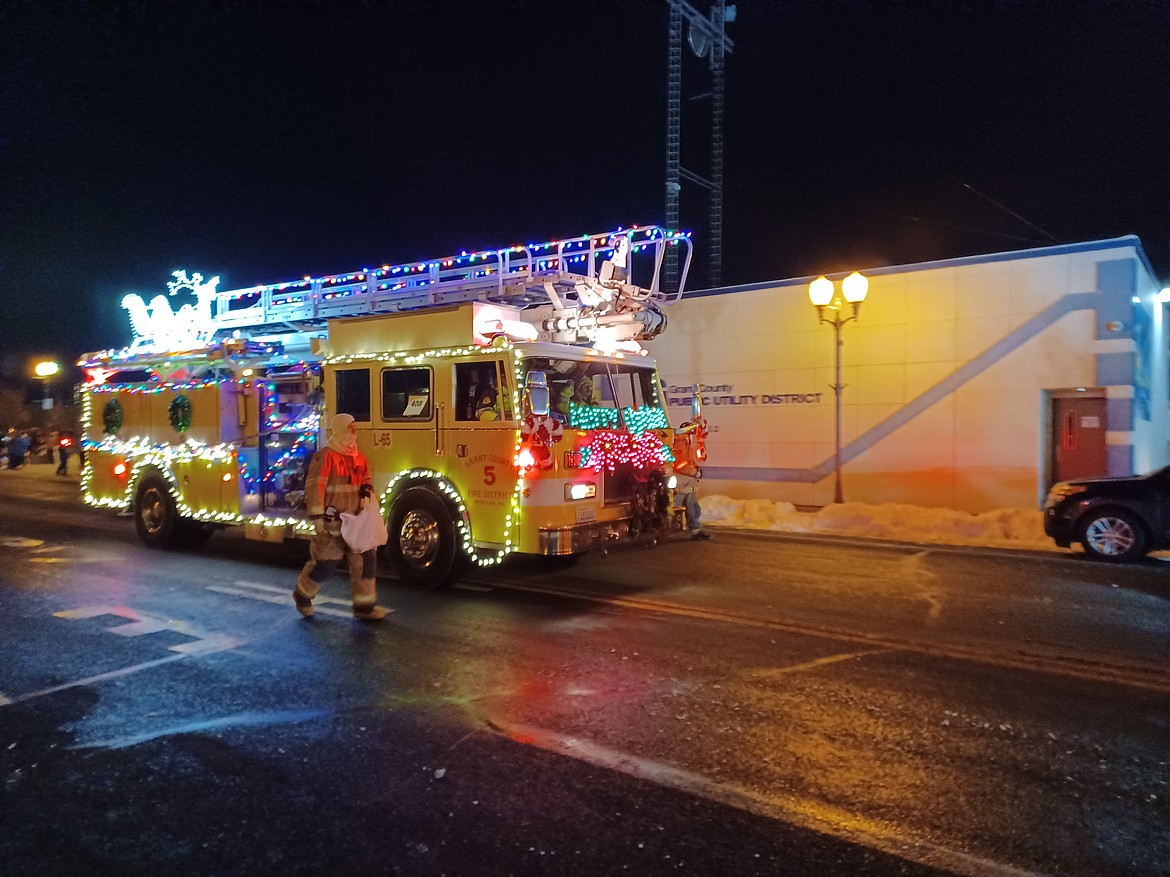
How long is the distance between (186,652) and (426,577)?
2.51 metres

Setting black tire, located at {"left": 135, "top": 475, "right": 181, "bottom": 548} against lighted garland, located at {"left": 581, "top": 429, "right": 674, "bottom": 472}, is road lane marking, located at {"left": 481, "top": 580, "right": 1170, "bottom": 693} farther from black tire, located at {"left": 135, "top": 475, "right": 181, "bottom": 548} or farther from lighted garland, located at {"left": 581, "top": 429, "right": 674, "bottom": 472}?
black tire, located at {"left": 135, "top": 475, "right": 181, "bottom": 548}

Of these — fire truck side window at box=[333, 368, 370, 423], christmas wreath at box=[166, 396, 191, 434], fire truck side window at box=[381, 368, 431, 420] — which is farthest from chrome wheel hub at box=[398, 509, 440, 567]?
christmas wreath at box=[166, 396, 191, 434]

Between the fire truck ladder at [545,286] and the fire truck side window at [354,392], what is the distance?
34.3 inches

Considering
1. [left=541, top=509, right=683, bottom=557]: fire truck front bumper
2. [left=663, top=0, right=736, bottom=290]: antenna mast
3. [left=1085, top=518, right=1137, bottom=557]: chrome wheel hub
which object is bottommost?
[left=1085, top=518, right=1137, bottom=557]: chrome wheel hub

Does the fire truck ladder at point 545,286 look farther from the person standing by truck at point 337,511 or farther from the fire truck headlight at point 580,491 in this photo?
the person standing by truck at point 337,511

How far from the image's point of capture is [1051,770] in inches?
163

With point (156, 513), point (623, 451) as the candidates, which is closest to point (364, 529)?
point (623, 451)

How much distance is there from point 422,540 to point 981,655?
5.04 m

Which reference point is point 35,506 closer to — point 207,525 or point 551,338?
point 207,525

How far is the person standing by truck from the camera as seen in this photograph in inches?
274

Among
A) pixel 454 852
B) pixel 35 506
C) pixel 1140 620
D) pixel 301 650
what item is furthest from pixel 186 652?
pixel 35 506

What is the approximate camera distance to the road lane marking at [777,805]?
130 inches

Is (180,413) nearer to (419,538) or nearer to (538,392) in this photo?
(419,538)

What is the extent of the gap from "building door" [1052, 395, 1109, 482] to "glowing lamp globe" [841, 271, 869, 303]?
3866mm
